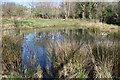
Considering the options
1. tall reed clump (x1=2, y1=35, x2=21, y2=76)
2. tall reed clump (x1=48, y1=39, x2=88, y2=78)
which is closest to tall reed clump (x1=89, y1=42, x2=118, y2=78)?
tall reed clump (x1=48, y1=39, x2=88, y2=78)

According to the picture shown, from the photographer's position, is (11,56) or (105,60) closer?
(105,60)

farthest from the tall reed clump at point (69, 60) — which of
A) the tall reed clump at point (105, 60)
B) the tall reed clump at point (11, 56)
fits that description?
the tall reed clump at point (11, 56)

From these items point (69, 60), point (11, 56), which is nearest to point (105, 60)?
point (69, 60)

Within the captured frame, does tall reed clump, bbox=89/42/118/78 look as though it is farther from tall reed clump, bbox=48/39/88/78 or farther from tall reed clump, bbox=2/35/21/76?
tall reed clump, bbox=2/35/21/76

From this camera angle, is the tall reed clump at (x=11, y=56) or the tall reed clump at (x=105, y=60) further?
the tall reed clump at (x=11, y=56)

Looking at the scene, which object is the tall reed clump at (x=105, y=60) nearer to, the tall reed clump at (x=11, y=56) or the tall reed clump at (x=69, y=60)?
the tall reed clump at (x=69, y=60)

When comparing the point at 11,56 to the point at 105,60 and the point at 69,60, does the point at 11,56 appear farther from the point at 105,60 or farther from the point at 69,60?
the point at 105,60

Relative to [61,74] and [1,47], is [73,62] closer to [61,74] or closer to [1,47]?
[61,74]

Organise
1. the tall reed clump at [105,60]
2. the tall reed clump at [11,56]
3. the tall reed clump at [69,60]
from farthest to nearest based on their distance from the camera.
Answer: the tall reed clump at [11,56]
the tall reed clump at [69,60]
the tall reed clump at [105,60]

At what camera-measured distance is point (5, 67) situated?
3551mm

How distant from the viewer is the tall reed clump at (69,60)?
3.11 metres

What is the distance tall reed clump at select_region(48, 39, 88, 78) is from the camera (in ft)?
10.2

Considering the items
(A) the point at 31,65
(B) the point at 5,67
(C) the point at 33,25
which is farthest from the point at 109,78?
(C) the point at 33,25

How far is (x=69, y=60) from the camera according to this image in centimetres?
316
